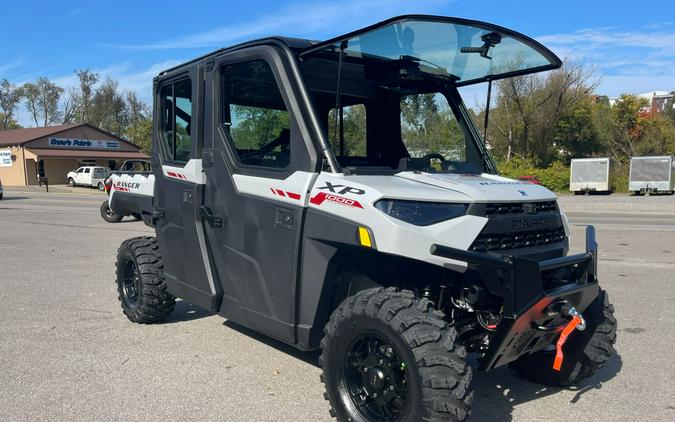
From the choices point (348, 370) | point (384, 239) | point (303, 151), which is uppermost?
point (303, 151)

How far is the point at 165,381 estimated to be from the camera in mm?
4324

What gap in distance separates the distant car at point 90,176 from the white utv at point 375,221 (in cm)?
4280

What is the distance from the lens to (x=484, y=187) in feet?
11.5

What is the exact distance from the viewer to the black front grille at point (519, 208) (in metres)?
3.32

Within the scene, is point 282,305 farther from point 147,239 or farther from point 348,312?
point 147,239

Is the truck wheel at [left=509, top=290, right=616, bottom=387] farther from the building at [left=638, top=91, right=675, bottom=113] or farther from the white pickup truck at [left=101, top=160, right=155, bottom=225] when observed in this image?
the building at [left=638, top=91, right=675, bottom=113]

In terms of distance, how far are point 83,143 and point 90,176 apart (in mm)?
11087

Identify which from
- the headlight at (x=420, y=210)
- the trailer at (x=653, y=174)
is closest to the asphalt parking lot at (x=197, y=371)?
the headlight at (x=420, y=210)

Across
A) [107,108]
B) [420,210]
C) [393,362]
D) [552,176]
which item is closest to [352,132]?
[420,210]

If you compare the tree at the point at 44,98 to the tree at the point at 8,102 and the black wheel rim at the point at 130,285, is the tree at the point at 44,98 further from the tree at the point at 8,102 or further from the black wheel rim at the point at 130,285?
the black wheel rim at the point at 130,285

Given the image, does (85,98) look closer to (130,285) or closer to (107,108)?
(107,108)

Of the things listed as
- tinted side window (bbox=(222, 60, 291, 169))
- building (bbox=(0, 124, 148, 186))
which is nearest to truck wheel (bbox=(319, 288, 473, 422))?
tinted side window (bbox=(222, 60, 291, 169))

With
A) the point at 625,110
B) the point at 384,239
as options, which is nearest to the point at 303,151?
the point at 384,239

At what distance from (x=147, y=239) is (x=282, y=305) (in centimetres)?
257
